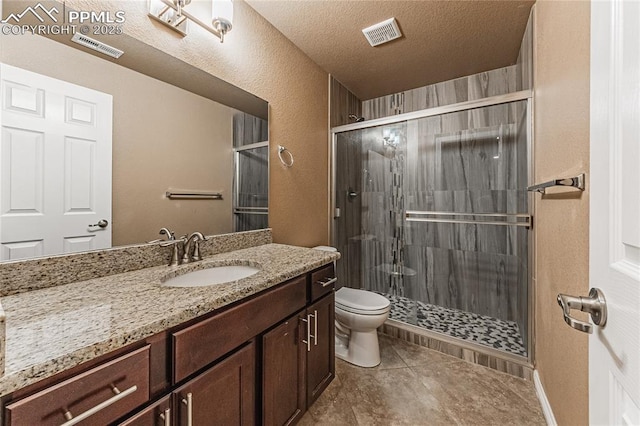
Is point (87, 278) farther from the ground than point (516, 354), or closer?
farther from the ground

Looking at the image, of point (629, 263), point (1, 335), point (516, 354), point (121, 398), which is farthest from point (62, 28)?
point (516, 354)

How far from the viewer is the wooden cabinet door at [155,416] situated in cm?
66

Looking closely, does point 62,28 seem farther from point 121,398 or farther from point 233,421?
point 233,421

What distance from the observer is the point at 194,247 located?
1.36 metres

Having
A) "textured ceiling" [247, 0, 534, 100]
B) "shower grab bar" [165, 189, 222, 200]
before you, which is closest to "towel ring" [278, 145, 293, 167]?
"shower grab bar" [165, 189, 222, 200]

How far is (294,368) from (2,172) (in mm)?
1296

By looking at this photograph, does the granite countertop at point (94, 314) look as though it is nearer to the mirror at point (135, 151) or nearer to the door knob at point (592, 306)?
the mirror at point (135, 151)

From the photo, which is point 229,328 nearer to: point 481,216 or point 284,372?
point 284,372

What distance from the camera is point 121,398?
629 mm

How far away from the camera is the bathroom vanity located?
0.55 m

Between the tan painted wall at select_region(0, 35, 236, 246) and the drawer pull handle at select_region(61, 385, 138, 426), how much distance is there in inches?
27.3

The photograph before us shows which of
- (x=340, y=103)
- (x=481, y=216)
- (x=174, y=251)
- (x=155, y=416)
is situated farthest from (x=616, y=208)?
(x=340, y=103)

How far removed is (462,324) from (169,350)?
7.79ft

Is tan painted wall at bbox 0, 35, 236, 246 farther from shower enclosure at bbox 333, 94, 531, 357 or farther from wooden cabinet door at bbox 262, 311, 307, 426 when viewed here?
shower enclosure at bbox 333, 94, 531, 357
